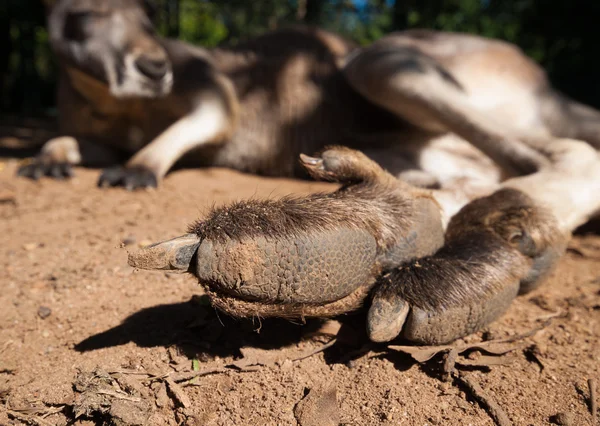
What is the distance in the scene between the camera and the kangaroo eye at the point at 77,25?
3.62 metres

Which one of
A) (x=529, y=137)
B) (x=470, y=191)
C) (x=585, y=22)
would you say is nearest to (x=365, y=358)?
(x=470, y=191)

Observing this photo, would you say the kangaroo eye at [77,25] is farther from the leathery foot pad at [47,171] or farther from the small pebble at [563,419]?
the small pebble at [563,419]

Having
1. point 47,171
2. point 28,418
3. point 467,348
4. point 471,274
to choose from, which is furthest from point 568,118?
point 47,171

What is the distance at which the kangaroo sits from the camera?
3.39 m

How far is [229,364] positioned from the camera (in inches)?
62.4

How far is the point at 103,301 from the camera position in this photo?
76.5 inches

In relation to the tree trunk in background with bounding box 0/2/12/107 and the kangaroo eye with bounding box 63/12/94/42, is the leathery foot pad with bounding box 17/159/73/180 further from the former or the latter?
the tree trunk in background with bounding box 0/2/12/107

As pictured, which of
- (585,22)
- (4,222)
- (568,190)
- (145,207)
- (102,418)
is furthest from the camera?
(585,22)

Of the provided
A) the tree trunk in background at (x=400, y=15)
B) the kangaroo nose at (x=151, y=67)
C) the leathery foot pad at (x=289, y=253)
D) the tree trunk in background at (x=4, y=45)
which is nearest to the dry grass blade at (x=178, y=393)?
the leathery foot pad at (x=289, y=253)

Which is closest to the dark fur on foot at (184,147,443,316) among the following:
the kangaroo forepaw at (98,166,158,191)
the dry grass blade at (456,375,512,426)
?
the dry grass blade at (456,375,512,426)

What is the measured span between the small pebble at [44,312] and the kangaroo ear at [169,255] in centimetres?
73

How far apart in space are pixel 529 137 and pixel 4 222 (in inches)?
110

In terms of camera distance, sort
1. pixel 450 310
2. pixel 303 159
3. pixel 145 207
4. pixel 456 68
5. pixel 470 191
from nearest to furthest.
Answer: pixel 450 310
pixel 303 159
pixel 470 191
pixel 145 207
pixel 456 68

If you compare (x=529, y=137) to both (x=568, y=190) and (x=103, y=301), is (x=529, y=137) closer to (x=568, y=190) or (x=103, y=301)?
(x=568, y=190)
